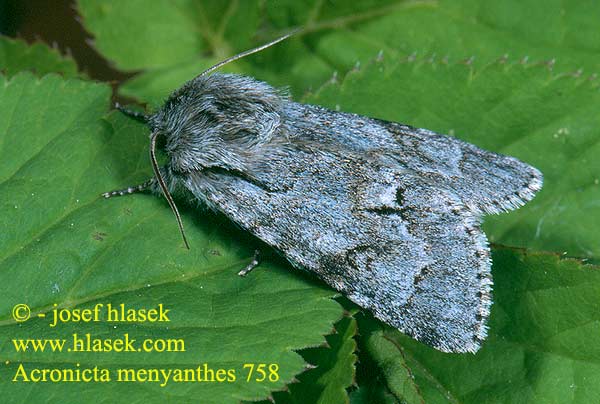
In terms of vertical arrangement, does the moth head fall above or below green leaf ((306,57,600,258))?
above

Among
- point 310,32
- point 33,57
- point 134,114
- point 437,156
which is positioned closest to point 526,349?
point 437,156

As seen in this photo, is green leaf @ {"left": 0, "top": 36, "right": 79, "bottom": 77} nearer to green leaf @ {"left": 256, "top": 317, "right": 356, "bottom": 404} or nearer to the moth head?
the moth head

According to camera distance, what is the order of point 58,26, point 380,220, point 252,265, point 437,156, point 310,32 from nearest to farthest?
point 252,265 → point 380,220 → point 437,156 → point 310,32 → point 58,26

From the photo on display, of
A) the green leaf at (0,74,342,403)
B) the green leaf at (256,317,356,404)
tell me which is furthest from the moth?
the green leaf at (256,317,356,404)

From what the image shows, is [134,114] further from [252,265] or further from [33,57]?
[33,57]

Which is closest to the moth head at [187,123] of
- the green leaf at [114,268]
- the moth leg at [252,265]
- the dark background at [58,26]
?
the green leaf at [114,268]

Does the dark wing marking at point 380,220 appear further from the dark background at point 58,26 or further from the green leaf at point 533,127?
the dark background at point 58,26
